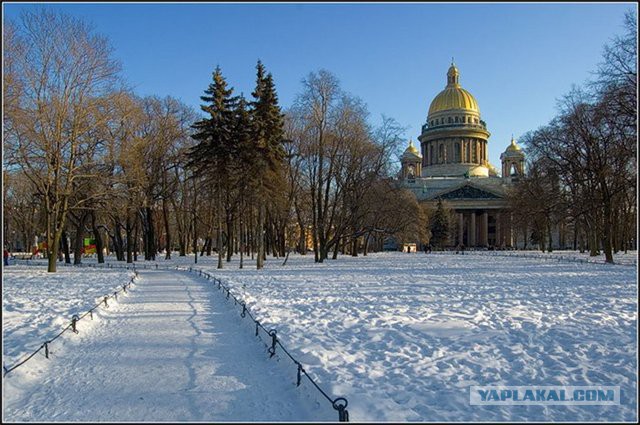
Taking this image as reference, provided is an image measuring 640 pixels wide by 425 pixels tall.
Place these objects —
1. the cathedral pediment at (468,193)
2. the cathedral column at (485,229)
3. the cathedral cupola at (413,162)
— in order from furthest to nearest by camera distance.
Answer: the cathedral cupola at (413,162)
the cathedral column at (485,229)
the cathedral pediment at (468,193)

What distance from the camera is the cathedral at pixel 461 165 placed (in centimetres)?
9819

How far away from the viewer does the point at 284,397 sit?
21.7 feet

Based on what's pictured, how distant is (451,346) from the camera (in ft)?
28.7

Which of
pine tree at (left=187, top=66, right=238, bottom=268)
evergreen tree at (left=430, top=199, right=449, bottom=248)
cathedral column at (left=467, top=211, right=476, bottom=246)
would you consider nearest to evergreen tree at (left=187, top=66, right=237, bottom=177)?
pine tree at (left=187, top=66, right=238, bottom=268)

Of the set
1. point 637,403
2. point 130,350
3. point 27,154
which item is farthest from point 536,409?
point 27,154

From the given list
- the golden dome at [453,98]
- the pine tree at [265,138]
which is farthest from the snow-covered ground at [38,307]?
the golden dome at [453,98]

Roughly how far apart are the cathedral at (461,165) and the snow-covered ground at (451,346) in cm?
8423

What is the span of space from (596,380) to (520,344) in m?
1.91

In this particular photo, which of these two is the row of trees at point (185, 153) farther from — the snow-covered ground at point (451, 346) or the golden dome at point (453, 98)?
the golden dome at point (453, 98)

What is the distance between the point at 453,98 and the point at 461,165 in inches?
605

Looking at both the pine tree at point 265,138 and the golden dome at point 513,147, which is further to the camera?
the golden dome at point 513,147

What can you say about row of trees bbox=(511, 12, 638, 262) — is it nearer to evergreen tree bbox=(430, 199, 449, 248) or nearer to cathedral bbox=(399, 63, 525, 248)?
evergreen tree bbox=(430, 199, 449, 248)

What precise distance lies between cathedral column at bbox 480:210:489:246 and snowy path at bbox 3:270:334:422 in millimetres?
94904

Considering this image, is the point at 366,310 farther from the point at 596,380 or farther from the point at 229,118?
the point at 229,118
